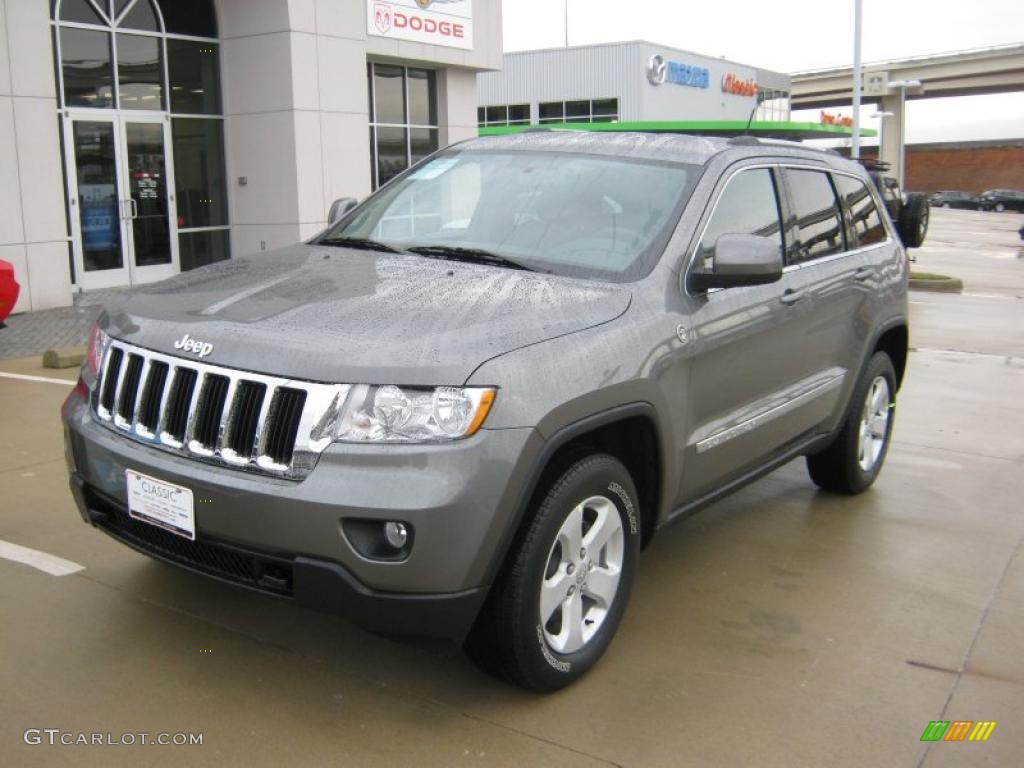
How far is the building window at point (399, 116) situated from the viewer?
18.3 metres

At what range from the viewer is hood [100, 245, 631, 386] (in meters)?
3.09

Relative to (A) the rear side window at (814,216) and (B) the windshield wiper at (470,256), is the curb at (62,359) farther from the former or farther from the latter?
(A) the rear side window at (814,216)

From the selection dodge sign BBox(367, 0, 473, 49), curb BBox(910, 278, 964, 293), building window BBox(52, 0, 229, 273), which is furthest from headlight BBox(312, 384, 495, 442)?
curb BBox(910, 278, 964, 293)

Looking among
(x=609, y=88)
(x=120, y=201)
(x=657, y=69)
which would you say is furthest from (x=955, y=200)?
(x=120, y=201)

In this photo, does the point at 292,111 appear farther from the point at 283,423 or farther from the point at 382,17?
the point at 283,423

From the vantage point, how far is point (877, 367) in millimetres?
5758

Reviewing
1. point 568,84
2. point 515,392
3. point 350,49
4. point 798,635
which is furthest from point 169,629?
point 568,84

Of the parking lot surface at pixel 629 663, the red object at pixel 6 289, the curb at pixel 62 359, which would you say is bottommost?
the parking lot surface at pixel 629 663

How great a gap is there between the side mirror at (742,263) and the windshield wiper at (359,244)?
128cm

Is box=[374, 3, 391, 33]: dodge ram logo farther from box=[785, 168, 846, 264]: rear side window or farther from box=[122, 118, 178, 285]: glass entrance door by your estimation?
box=[785, 168, 846, 264]: rear side window

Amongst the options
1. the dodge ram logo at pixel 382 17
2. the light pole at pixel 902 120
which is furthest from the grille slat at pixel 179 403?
the light pole at pixel 902 120

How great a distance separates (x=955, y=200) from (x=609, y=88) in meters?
38.5

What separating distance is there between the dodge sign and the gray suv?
43.1 ft

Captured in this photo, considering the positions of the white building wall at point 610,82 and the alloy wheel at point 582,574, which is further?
the white building wall at point 610,82
